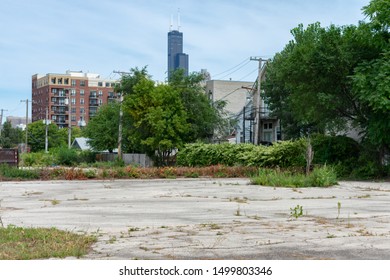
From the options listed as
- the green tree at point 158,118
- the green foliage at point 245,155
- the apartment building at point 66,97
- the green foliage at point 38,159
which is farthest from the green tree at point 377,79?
the apartment building at point 66,97

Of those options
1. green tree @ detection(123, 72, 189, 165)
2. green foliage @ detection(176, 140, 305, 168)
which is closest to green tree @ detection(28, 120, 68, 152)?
green tree @ detection(123, 72, 189, 165)

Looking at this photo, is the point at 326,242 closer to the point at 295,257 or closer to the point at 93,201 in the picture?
the point at 295,257

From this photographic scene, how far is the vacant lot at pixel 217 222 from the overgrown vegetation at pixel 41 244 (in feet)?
1.02

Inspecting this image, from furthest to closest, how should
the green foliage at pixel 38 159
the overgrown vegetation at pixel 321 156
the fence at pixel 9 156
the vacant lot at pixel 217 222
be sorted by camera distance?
the green foliage at pixel 38 159 < the fence at pixel 9 156 < the overgrown vegetation at pixel 321 156 < the vacant lot at pixel 217 222

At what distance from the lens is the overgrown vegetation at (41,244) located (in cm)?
Answer: 823

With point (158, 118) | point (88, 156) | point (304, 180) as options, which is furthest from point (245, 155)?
point (88, 156)

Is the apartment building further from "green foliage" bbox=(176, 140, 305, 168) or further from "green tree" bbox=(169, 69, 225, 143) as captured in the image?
"green foliage" bbox=(176, 140, 305, 168)

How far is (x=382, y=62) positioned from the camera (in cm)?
2986

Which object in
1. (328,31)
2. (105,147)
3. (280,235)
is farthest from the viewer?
(105,147)

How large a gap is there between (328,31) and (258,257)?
2753 centimetres

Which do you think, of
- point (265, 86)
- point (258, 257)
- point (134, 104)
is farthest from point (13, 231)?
point (265, 86)

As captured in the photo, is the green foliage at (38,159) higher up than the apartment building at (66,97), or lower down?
lower down

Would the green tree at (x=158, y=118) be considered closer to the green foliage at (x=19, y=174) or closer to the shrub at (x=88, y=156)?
the green foliage at (x=19, y=174)

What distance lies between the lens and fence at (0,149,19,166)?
134 ft
